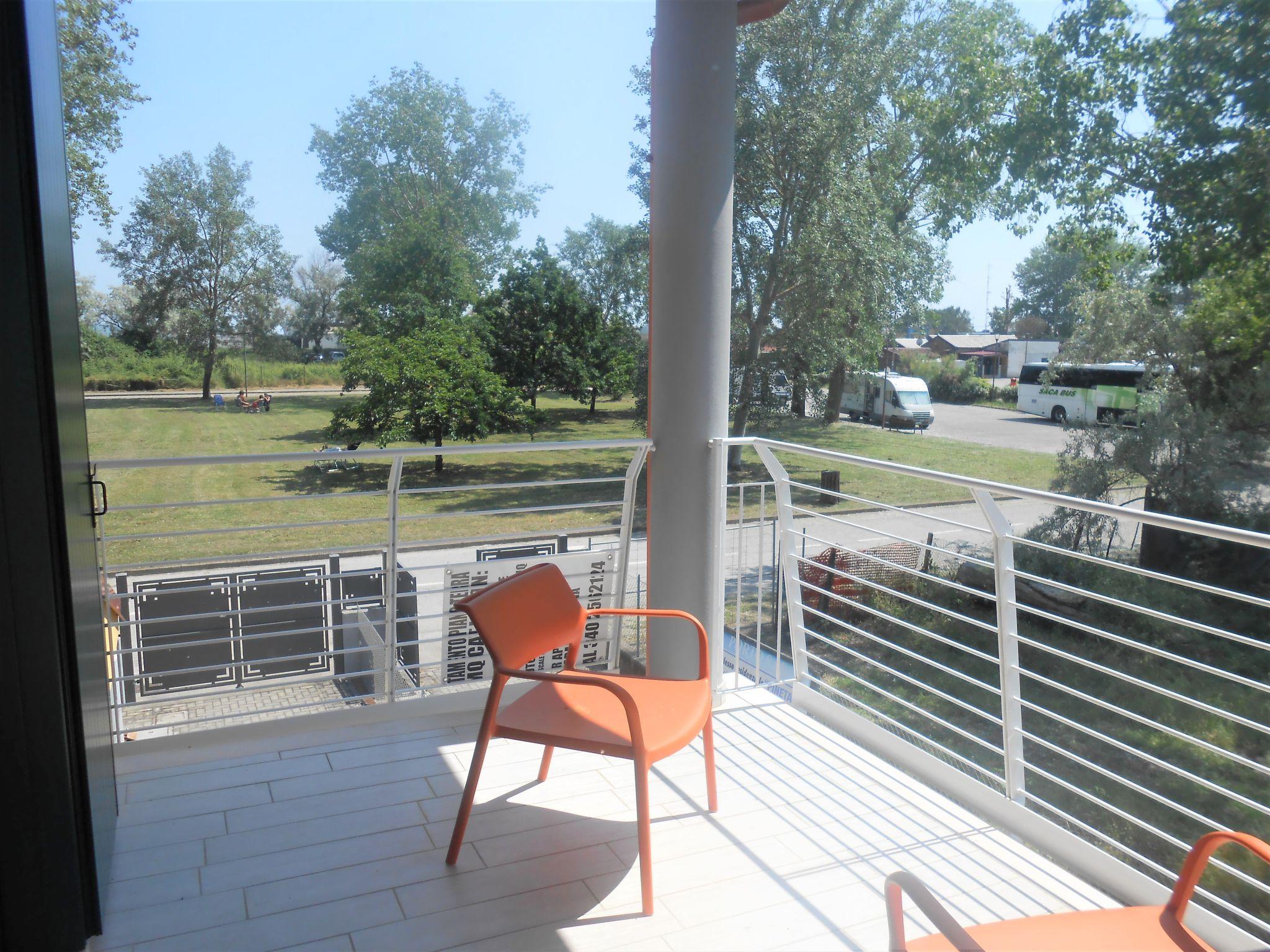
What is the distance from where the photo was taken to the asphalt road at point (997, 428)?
43.2 ft

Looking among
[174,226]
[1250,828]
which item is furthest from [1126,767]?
[174,226]

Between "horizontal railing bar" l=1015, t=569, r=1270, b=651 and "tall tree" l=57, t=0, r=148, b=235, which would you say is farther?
"tall tree" l=57, t=0, r=148, b=235

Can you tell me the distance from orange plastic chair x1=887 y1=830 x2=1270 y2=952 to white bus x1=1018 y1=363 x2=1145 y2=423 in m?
10.8

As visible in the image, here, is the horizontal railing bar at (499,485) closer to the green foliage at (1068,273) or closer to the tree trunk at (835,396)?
the green foliage at (1068,273)

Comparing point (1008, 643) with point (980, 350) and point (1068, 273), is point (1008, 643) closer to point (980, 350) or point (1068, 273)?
point (1068, 273)

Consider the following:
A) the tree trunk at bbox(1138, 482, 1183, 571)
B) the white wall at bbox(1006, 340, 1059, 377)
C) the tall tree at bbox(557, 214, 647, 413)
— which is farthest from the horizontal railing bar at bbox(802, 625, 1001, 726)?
the white wall at bbox(1006, 340, 1059, 377)

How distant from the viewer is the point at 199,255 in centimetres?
1291

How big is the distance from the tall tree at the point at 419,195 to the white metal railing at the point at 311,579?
3187 millimetres

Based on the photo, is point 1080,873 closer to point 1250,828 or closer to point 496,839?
point 496,839

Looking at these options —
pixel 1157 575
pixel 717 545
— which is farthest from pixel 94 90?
pixel 1157 575

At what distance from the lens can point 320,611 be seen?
7637 millimetres

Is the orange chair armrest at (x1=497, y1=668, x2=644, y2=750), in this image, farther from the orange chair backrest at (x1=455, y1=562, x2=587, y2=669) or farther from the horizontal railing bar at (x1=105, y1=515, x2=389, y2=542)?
the horizontal railing bar at (x1=105, y1=515, x2=389, y2=542)

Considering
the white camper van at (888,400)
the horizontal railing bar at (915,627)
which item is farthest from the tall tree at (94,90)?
the horizontal railing bar at (915,627)

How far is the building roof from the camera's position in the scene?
18.6m
